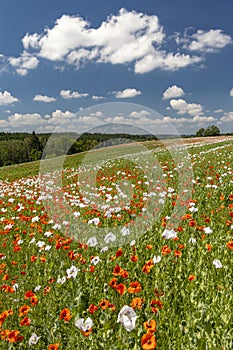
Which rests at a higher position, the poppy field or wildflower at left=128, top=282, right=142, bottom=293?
wildflower at left=128, top=282, right=142, bottom=293

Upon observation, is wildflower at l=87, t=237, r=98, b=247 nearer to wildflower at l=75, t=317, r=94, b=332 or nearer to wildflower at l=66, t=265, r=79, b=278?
wildflower at l=66, t=265, r=79, b=278

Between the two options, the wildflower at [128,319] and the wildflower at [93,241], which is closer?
the wildflower at [128,319]

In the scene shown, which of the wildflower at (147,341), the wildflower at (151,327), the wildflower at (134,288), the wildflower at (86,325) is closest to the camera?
the wildflower at (147,341)

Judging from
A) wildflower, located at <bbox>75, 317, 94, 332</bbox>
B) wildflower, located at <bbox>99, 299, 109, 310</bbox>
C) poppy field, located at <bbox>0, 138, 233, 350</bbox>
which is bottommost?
poppy field, located at <bbox>0, 138, 233, 350</bbox>

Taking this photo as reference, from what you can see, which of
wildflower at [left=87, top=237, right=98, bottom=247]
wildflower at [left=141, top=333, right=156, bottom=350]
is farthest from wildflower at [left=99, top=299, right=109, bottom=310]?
wildflower at [left=87, top=237, right=98, bottom=247]

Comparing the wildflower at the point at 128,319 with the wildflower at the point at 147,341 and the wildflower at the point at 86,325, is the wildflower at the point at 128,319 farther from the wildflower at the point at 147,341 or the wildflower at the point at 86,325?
the wildflower at the point at 86,325

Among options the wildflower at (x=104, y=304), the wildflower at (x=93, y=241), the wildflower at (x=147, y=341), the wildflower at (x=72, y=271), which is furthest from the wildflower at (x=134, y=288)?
the wildflower at (x=93, y=241)

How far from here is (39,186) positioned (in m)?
11.2

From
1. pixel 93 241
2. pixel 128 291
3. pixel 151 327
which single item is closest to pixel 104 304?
pixel 128 291

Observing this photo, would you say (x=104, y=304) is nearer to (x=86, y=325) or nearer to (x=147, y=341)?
(x=86, y=325)

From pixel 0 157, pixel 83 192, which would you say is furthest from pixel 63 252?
pixel 0 157

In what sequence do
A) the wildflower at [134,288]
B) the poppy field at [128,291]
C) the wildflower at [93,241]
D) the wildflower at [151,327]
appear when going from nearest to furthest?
the wildflower at [151,327] < the poppy field at [128,291] < the wildflower at [134,288] < the wildflower at [93,241]

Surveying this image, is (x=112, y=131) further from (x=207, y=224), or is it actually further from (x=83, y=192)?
(x=207, y=224)

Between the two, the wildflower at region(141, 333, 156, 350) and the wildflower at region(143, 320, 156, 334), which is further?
the wildflower at region(143, 320, 156, 334)
